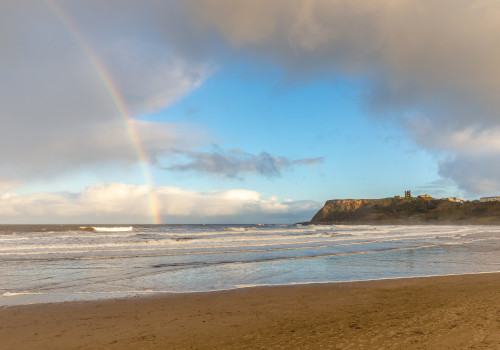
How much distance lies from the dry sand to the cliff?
108391 millimetres

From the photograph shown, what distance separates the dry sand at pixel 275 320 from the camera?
5.23 metres

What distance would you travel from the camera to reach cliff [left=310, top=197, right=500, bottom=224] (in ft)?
365

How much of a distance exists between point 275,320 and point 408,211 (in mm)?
154840

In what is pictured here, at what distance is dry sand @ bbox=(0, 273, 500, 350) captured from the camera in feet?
17.2

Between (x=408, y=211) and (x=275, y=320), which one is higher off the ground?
(x=408, y=211)

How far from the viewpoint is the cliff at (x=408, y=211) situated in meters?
111

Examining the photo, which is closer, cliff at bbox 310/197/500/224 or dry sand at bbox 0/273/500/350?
dry sand at bbox 0/273/500/350

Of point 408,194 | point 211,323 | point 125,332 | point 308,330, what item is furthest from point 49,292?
point 408,194

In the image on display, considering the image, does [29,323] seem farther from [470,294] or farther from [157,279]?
[470,294]

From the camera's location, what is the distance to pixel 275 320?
6.59m

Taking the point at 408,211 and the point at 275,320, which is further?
the point at 408,211

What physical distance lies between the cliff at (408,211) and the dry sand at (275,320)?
356 ft

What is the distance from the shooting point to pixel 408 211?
14462 cm

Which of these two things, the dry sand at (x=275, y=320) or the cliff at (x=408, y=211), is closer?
the dry sand at (x=275, y=320)
